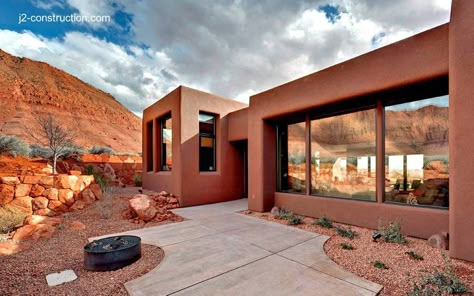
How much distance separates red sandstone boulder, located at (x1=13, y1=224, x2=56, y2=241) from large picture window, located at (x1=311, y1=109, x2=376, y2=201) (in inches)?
279

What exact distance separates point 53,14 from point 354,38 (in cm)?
1103

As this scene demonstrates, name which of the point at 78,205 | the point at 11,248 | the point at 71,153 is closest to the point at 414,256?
the point at 11,248

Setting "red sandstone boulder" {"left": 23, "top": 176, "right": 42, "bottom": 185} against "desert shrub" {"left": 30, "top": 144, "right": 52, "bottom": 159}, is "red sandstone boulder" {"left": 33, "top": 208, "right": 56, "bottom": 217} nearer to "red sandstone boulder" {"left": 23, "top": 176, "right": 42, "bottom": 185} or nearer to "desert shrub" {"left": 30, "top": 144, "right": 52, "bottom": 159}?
"red sandstone boulder" {"left": 23, "top": 176, "right": 42, "bottom": 185}

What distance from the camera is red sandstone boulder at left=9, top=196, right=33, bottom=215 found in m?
6.18

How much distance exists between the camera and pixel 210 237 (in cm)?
482

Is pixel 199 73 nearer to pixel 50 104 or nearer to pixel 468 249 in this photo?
pixel 468 249

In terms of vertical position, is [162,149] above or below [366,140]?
below

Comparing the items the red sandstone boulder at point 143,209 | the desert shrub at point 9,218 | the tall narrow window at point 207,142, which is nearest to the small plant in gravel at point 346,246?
the red sandstone boulder at point 143,209

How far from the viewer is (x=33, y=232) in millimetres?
4691

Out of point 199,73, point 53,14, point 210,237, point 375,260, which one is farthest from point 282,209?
point 53,14

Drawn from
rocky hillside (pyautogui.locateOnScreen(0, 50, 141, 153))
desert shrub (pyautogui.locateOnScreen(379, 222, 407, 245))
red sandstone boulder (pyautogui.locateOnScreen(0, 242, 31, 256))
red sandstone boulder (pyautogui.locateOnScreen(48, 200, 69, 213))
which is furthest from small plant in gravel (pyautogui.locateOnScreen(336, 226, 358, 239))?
rocky hillside (pyautogui.locateOnScreen(0, 50, 141, 153))

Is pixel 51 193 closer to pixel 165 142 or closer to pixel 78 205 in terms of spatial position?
pixel 78 205

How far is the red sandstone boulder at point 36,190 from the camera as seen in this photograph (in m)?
6.60

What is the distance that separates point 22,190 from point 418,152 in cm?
1111
